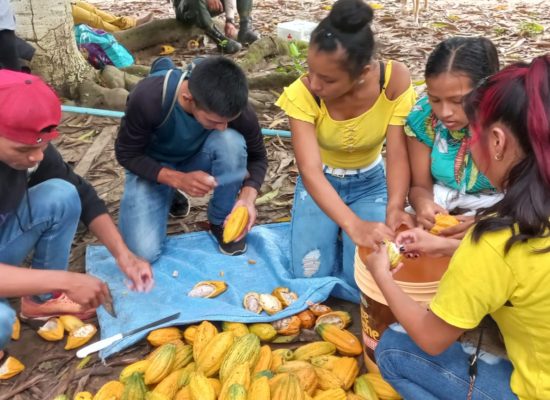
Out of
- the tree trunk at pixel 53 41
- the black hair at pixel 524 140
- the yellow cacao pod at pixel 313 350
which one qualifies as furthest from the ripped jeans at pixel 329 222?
the tree trunk at pixel 53 41

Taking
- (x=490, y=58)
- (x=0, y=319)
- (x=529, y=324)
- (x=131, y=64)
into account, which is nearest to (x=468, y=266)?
(x=529, y=324)

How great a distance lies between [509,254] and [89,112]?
5058 millimetres

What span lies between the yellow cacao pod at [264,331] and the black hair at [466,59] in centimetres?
160

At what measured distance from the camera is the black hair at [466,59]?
9.18 ft

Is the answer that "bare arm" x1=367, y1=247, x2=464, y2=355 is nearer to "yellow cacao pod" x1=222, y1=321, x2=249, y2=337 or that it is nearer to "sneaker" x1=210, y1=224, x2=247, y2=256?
"yellow cacao pod" x1=222, y1=321, x2=249, y2=337

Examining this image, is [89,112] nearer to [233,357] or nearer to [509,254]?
[233,357]

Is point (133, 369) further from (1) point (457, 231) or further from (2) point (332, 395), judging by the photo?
(1) point (457, 231)

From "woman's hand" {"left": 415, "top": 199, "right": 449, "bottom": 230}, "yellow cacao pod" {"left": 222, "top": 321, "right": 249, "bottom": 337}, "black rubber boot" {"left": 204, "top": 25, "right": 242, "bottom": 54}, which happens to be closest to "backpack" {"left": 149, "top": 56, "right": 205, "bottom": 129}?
"yellow cacao pod" {"left": 222, "top": 321, "right": 249, "bottom": 337}

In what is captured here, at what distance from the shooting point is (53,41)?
596cm

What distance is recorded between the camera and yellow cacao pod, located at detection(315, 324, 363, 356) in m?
3.16

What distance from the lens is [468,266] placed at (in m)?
1.96

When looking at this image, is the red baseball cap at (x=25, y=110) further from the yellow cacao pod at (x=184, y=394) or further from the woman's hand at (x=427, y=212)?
the woman's hand at (x=427, y=212)

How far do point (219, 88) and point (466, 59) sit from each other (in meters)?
1.34

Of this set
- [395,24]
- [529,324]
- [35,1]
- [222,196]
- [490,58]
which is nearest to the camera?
[529,324]
